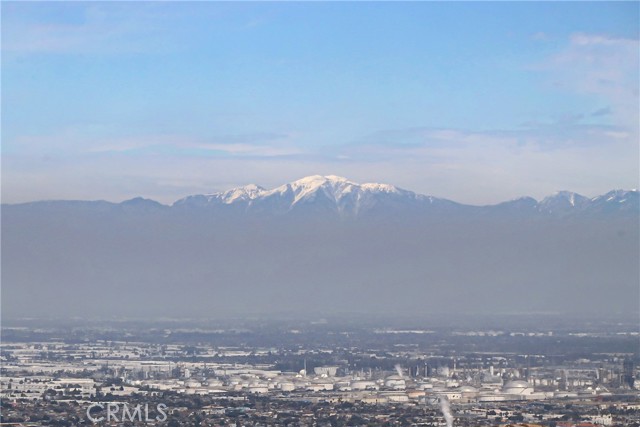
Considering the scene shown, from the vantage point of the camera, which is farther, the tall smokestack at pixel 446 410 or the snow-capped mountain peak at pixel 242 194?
the snow-capped mountain peak at pixel 242 194

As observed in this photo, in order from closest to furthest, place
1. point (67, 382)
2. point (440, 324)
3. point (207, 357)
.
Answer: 1. point (67, 382)
2. point (207, 357)
3. point (440, 324)

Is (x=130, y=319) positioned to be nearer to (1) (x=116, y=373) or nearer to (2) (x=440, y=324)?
(2) (x=440, y=324)

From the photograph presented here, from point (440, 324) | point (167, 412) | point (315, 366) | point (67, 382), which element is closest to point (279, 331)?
point (440, 324)

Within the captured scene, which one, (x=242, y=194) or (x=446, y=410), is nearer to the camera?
(x=446, y=410)

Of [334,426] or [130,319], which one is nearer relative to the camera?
[334,426]

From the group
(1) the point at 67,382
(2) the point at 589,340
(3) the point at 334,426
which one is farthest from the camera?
(2) the point at 589,340

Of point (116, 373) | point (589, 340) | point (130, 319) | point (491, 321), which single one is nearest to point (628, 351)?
point (589, 340)

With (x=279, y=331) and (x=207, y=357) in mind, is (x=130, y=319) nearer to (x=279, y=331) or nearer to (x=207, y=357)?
(x=279, y=331)

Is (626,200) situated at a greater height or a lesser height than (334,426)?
greater

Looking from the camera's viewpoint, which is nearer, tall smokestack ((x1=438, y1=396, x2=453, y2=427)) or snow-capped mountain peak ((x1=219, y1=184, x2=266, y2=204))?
tall smokestack ((x1=438, y1=396, x2=453, y2=427))
